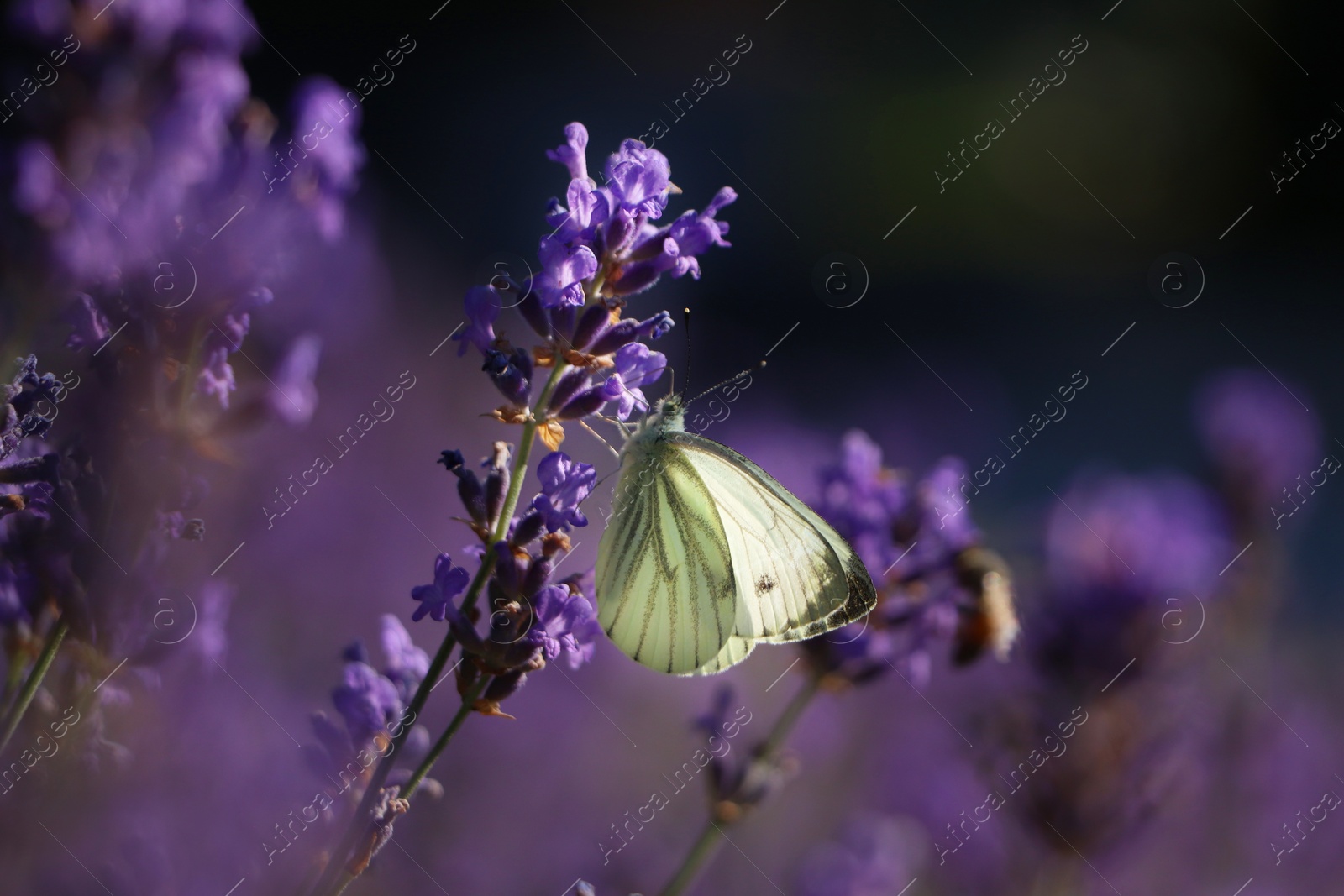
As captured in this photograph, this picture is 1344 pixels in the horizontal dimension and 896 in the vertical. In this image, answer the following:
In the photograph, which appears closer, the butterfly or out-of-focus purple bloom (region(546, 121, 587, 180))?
out-of-focus purple bloom (region(546, 121, 587, 180))

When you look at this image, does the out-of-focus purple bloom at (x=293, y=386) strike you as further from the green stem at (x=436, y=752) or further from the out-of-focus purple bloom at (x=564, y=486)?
the green stem at (x=436, y=752)

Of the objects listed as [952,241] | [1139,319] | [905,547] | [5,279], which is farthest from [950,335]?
[5,279]

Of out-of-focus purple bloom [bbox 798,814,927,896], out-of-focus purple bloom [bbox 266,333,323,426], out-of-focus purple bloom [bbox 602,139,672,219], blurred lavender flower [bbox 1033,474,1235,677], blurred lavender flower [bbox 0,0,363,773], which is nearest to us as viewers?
blurred lavender flower [bbox 0,0,363,773]

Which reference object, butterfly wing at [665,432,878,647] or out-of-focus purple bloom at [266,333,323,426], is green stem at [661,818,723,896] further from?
out-of-focus purple bloom at [266,333,323,426]

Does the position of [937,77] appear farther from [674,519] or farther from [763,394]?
[674,519]

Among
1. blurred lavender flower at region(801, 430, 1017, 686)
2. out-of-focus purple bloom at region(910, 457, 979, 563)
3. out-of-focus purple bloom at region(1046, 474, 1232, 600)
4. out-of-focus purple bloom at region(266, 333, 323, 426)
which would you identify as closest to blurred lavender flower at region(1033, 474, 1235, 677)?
out-of-focus purple bloom at region(1046, 474, 1232, 600)

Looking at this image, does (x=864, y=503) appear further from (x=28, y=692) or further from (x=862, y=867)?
(x=28, y=692)
